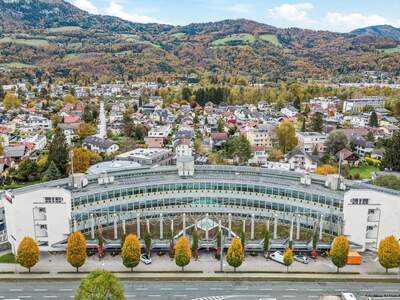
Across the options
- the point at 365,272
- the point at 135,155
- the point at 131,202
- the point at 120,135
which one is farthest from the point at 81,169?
the point at 365,272

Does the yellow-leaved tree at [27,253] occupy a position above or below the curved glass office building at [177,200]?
below

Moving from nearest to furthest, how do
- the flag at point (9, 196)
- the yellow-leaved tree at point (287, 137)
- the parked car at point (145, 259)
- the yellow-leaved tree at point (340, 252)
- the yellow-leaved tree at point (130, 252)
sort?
the yellow-leaved tree at point (340, 252), the yellow-leaved tree at point (130, 252), the parked car at point (145, 259), the flag at point (9, 196), the yellow-leaved tree at point (287, 137)

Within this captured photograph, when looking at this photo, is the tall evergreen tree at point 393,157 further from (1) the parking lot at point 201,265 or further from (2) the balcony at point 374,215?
(1) the parking lot at point 201,265

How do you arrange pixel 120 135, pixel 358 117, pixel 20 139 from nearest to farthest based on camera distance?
1. pixel 20 139
2. pixel 120 135
3. pixel 358 117

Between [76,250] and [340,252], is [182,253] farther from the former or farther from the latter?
[340,252]

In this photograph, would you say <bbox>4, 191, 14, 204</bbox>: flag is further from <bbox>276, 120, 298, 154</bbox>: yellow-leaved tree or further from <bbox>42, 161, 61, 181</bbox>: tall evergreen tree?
<bbox>276, 120, 298, 154</bbox>: yellow-leaved tree

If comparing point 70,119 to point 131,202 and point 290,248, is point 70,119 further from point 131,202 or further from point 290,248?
point 290,248

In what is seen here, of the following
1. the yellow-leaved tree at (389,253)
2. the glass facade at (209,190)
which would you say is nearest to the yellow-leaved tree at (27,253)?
the glass facade at (209,190)
